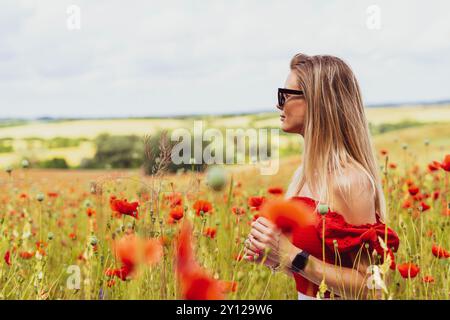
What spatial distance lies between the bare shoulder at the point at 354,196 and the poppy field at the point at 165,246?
0.13m

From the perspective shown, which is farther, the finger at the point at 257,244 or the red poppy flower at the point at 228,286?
the finger at the point at 257,244

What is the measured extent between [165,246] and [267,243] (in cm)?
24

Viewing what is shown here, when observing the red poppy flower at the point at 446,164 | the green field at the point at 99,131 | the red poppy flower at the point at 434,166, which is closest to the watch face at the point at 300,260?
the red poppy flower at the point at 446,164

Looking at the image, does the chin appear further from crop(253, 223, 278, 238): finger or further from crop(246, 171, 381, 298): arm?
crop(253, 223, 278, 238): finger

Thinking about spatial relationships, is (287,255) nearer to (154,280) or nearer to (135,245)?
(154,280)

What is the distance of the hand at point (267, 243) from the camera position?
1.43 meters

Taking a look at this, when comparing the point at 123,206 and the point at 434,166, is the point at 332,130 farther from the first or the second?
the point at 434,166

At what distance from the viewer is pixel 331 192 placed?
1.57 meters

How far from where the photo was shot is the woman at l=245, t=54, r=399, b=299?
4.96ft

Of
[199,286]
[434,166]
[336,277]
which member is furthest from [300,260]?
[434,166]

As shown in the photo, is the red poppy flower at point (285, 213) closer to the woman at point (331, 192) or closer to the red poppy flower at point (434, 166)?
the woman at point (331, 192)

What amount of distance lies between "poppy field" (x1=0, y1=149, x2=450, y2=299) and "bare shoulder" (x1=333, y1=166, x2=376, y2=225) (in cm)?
13
